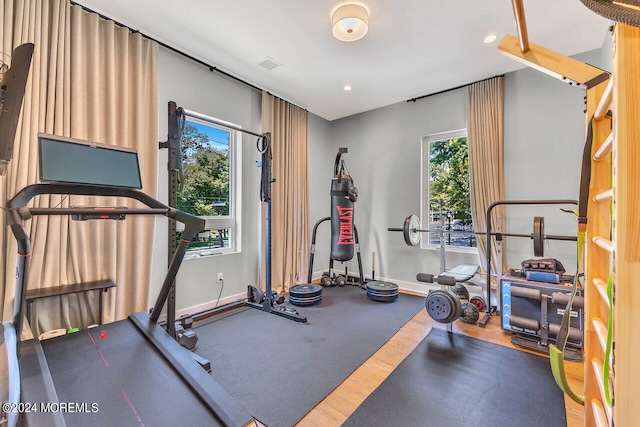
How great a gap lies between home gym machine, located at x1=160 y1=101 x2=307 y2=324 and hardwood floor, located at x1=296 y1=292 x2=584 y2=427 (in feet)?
3.12

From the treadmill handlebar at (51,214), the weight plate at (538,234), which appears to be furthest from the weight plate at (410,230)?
the treadmill handlebar at (51,214)

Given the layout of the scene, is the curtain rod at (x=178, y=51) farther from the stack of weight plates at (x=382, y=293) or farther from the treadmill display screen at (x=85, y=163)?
the stack of weight plates at (x=382, y=293)

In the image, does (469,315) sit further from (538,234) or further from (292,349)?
(292,349)

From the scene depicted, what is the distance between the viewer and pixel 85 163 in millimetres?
1555

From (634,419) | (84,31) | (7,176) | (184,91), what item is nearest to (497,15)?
(634,419)

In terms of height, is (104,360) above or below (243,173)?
below

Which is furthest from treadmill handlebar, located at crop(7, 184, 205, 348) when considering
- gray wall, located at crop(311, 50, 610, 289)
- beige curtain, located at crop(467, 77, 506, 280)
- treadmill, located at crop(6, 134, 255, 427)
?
beige curtain, located at crop(467, 77, 506, 280)

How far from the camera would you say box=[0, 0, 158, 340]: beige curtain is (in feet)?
6.26

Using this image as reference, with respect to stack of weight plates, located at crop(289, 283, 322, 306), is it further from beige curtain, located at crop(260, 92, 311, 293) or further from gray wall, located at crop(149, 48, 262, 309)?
gray wall, located at crop(149, 48, 262, 309)

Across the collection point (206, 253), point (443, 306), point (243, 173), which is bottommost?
point (443, 306)

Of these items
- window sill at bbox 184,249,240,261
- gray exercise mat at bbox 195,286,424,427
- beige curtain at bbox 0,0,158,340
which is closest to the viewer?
gray exercise mat at bbox 195,286,424,427

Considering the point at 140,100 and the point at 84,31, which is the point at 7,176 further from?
the point at 84,31

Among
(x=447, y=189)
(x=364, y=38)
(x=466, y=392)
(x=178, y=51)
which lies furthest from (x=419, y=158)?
(x=178, y=51)

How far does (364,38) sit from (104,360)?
316 cm
